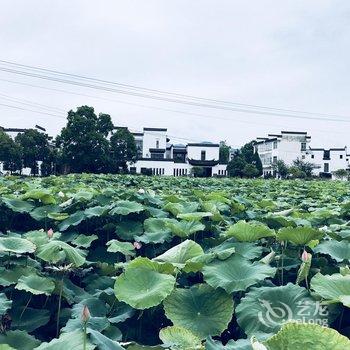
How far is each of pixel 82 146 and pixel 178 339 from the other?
3401 centimetres

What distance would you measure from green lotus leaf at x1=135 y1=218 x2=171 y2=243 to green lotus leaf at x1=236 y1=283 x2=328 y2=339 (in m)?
0.84

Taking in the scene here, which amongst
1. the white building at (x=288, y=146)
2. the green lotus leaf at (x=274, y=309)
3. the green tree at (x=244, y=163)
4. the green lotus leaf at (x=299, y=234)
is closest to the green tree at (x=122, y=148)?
the green tree at (x=244, y=163)

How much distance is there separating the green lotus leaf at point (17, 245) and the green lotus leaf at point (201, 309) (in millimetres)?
671

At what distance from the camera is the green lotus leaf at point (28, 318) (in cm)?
160

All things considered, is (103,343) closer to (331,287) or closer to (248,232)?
(331,287)

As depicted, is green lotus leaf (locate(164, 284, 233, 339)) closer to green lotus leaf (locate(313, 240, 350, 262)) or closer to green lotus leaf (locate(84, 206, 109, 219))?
green lotus leaf (locate(313, 240, 350, 262))

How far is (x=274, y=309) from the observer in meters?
1.34

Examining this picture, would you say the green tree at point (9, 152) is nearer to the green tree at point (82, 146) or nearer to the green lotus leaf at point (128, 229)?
the green tree at point (82, 146)

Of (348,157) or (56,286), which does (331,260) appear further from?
(348,157)

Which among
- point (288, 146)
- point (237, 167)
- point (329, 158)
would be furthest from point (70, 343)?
point (329, 158)

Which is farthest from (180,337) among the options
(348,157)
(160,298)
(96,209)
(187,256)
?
(348,157)

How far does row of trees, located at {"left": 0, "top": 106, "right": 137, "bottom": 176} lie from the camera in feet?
113

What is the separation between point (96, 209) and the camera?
8.62 feet

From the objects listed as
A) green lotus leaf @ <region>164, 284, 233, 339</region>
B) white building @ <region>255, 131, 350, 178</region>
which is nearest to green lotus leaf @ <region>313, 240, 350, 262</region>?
green lotus leaf @ <region>164, 284, 233, 339</region>
